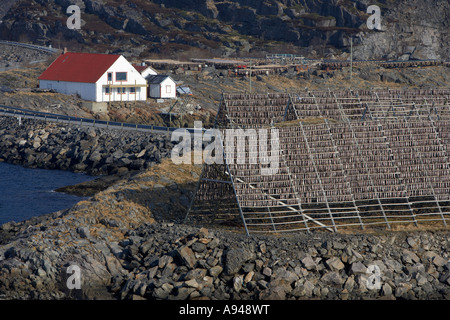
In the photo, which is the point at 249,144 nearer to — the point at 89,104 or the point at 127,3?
the point at 89,104

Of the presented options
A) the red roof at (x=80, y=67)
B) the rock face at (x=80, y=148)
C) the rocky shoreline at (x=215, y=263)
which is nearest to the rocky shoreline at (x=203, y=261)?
the rocky shoreline at (x=215, y=263)

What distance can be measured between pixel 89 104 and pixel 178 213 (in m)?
43.6

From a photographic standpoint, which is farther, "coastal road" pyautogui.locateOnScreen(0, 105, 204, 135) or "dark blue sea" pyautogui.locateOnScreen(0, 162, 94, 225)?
"coastal road" pyautogui.locateOnScreen(0, 105, 204, 135)

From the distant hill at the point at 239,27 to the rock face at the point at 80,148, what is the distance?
7216 centimetres

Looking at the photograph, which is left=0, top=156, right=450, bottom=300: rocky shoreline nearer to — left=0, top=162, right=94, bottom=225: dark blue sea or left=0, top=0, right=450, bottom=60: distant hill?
left=0, top=162, right=94, bottom=225: dark blue sea

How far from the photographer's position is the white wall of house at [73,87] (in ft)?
251

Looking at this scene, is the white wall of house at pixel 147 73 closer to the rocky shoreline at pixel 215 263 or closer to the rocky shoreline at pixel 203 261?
the rocky shoreline at pixel 203 261

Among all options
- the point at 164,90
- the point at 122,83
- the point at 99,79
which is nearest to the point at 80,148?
the point at 99,79

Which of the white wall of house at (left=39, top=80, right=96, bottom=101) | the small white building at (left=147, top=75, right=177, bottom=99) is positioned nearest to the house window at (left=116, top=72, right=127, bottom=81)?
the white wall of house at (left=39, top=80, right=96, bottom=101)

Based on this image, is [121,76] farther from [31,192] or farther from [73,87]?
[31,192]

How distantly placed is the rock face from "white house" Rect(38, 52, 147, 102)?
11.6m

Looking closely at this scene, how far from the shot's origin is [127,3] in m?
162

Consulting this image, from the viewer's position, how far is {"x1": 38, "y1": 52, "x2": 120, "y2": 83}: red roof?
255 feet

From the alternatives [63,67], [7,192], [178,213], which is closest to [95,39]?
[63,67]
